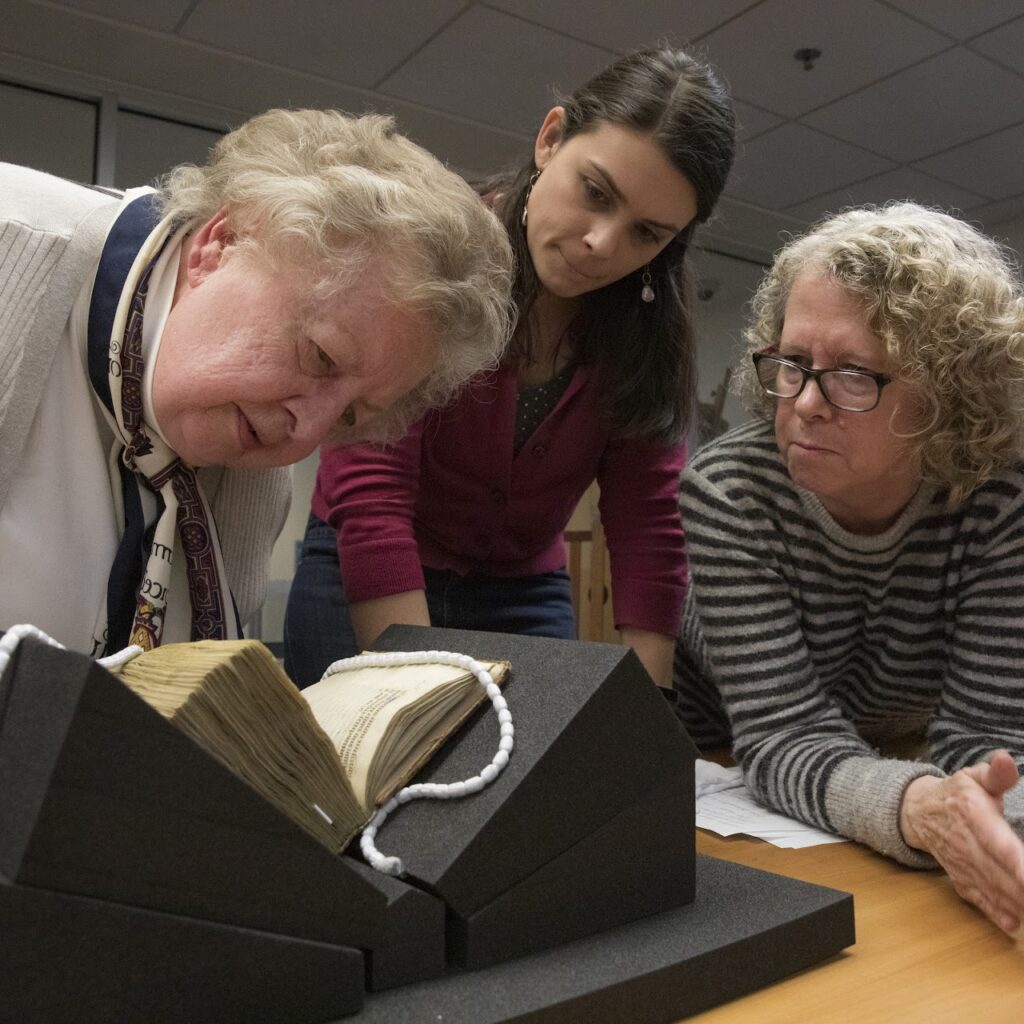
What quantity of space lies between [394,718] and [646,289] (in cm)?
95

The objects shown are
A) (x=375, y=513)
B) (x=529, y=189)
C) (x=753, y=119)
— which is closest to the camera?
(x=375, y=513)

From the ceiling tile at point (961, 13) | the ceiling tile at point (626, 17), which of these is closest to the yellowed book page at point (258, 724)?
the ceiling tile at point (626, 17)

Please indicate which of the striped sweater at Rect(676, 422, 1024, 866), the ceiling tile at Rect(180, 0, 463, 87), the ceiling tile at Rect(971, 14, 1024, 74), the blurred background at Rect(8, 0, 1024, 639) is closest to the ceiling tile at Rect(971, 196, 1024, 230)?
the blurred background at Rect(8, 0, 1024, 639)

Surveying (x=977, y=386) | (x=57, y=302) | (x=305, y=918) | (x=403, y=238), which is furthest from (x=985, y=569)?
(x=57, y=302)

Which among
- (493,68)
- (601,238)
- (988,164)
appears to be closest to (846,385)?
(601,238)

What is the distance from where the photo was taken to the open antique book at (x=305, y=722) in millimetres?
567

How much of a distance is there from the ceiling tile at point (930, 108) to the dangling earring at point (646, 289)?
8.90ft

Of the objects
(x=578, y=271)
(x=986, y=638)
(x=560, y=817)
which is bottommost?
(x=560, y=817)

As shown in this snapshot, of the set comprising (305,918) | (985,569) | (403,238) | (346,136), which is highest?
(346,136)

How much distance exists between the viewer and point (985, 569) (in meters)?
1.12

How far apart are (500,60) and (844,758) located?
124 inches

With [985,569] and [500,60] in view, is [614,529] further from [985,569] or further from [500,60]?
[500,60]

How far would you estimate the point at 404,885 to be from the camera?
0.59 meters

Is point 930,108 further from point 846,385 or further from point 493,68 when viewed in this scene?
point 846,385
